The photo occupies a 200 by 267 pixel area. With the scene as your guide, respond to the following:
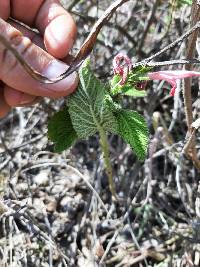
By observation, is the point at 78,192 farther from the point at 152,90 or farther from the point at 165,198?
the point at 152,90

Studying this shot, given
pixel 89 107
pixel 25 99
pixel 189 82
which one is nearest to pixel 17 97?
pixel 25 99

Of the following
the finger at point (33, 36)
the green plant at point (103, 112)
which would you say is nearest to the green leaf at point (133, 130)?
the green plant at point (103, 112)

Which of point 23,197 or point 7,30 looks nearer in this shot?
point 7,30

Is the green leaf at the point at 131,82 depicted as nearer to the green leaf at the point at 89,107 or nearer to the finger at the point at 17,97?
the green leaf at the point at 89,107

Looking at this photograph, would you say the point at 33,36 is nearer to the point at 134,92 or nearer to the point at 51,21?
the point at 51,21

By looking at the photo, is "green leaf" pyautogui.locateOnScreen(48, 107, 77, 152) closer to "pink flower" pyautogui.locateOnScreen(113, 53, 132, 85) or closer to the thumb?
the thumb

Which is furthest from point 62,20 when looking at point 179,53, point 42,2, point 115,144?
point 115,144

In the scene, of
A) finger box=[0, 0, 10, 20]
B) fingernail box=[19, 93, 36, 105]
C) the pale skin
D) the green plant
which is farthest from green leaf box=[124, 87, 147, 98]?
finger box=[0, 0, 10, 20]
